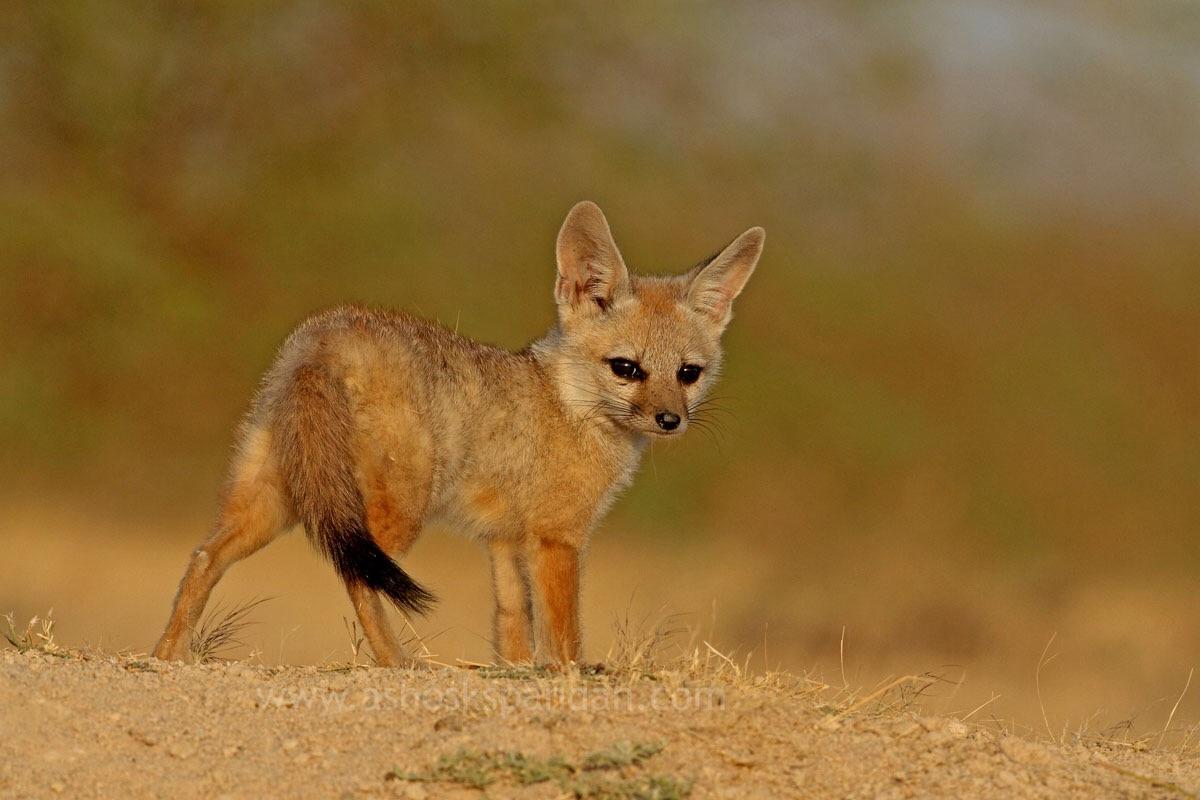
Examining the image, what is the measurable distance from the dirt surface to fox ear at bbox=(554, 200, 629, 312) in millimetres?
2799

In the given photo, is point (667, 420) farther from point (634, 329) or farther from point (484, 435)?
point (484, 435)

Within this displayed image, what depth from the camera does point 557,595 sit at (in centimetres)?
642

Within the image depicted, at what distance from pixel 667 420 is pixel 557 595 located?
38.4 inches

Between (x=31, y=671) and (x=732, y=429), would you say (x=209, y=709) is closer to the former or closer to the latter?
(x=31, y=671)

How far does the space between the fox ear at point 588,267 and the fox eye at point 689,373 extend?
51cm

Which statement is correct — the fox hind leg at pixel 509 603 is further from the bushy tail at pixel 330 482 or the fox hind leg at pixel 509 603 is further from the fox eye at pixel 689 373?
Result: the bushy tail at pixel 330 482

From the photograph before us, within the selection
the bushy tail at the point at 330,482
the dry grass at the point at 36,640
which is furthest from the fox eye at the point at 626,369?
the dry grass at the point at 36,640

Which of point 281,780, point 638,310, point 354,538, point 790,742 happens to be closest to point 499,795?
point 281,780

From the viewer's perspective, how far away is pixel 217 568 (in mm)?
5754

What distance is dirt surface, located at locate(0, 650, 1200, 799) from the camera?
3812mm

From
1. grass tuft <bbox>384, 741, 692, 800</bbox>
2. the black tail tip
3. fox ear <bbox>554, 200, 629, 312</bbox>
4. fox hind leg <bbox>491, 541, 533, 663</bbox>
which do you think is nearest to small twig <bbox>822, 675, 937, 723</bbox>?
grass tuft <bbox>384, 741, 692, 800</bbox>

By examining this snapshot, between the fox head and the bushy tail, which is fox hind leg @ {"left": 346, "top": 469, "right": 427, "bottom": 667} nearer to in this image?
the bushy tail

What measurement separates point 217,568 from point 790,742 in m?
2.66

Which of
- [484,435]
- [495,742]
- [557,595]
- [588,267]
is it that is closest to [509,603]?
[557,595]
